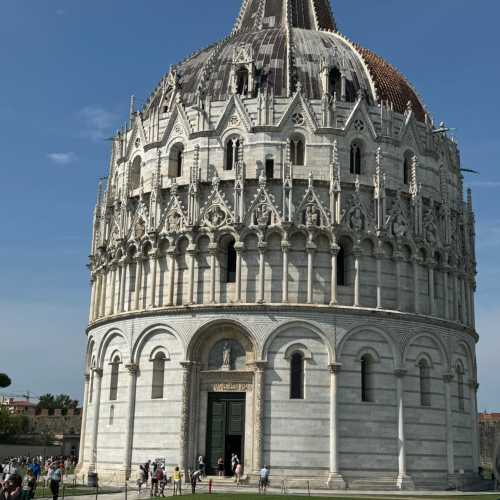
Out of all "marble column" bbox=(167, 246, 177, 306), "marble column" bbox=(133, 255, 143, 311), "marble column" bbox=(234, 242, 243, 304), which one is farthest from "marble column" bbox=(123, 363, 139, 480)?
"marble column" bbox=(234, 242, 243, 304)

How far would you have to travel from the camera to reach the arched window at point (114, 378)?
4203 centimetres

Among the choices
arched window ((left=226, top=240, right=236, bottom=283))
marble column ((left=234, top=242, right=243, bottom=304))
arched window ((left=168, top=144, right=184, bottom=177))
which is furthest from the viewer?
arched window ((left=168, top=144, right=184, bottom=177))

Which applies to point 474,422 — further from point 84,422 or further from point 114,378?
point 84,422

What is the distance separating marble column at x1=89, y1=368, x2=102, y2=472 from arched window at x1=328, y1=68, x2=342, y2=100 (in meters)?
20.4

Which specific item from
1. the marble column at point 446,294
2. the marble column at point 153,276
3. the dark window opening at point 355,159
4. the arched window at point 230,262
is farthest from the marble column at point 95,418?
the marble column at point 446,294

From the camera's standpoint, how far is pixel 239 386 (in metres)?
38.2

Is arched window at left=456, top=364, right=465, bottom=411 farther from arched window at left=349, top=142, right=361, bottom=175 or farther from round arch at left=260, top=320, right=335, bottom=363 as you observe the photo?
arched window at left=349, top=142, right=361, bottom=175

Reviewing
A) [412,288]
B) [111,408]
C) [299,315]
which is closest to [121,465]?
[111,408]

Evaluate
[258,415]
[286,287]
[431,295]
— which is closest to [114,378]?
[258,415]

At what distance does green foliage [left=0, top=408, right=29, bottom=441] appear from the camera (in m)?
78.2

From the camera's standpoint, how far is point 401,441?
38.2m

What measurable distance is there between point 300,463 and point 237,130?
57.8 ft

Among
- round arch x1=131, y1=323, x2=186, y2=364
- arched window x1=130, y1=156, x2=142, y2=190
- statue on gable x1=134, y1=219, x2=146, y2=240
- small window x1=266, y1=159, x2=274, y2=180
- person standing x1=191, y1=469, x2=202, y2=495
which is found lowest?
person standing x1=191, y1=469, x2=202, y2=495

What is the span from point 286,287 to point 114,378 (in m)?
11.3
